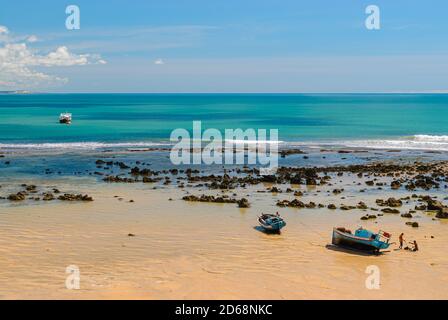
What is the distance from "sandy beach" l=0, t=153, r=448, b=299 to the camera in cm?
1719

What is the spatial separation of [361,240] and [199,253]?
22.5 ft

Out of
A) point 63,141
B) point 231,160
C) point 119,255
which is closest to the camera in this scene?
point 119,255

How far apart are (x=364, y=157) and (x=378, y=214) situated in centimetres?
2639

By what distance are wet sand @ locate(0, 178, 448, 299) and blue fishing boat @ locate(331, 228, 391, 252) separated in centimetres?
43

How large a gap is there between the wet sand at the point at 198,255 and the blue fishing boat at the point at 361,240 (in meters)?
0.43

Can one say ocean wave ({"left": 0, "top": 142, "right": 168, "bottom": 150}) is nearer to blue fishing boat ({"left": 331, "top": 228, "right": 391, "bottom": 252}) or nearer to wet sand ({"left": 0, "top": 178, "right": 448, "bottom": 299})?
wet sand ({"left": 0, "top": 178, "right": 448, "bottom": 299})

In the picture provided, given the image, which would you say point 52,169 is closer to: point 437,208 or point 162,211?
point 162,211

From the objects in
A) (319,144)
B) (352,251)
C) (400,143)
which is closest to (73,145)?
(319,144)

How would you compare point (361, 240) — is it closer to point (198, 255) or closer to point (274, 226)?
point (274, 226)

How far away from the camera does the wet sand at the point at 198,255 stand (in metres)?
17.2

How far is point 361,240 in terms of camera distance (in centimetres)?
2158

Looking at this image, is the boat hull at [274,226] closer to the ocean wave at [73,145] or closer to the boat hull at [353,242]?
the boat hull at [353,242]

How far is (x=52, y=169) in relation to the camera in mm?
44812

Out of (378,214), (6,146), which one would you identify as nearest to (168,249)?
(378,214)
